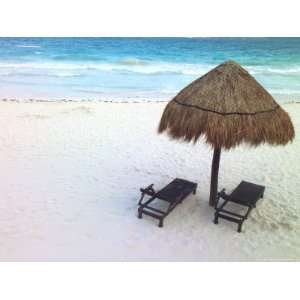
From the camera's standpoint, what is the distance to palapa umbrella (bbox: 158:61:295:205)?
275 centimetres

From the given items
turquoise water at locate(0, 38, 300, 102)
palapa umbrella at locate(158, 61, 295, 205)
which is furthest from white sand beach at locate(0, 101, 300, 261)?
palapa umbrella at locate(158, 61, 295, 205)

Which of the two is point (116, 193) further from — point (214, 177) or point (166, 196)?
point (214, 177)

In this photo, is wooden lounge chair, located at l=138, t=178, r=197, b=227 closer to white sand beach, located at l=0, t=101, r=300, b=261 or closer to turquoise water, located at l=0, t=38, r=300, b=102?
white sand beach, located at l=0, t=101, r=300, b=261

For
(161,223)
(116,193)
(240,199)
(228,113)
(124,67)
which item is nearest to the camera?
(228,113)

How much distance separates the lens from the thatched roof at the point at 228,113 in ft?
9.01

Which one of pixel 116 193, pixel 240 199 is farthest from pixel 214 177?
pixel 116 193

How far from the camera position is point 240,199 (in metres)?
3.20

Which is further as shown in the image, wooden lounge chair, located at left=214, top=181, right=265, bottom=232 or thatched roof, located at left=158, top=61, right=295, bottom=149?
wooden lounge chair, located at left=214, top=181, right=265, bottom=232

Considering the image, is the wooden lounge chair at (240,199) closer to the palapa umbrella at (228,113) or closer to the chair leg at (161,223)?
the chair leg at (161,223)

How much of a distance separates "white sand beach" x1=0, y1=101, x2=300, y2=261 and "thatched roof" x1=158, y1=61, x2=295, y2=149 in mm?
849

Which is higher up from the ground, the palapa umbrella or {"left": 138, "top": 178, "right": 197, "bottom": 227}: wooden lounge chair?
the palapa umbrella

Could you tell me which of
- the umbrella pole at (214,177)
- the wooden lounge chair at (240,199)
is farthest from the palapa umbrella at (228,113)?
the wooden lounge chair at (240,199)

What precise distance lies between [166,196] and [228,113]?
1036 millimetres

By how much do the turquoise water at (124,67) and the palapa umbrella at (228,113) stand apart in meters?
2.06
